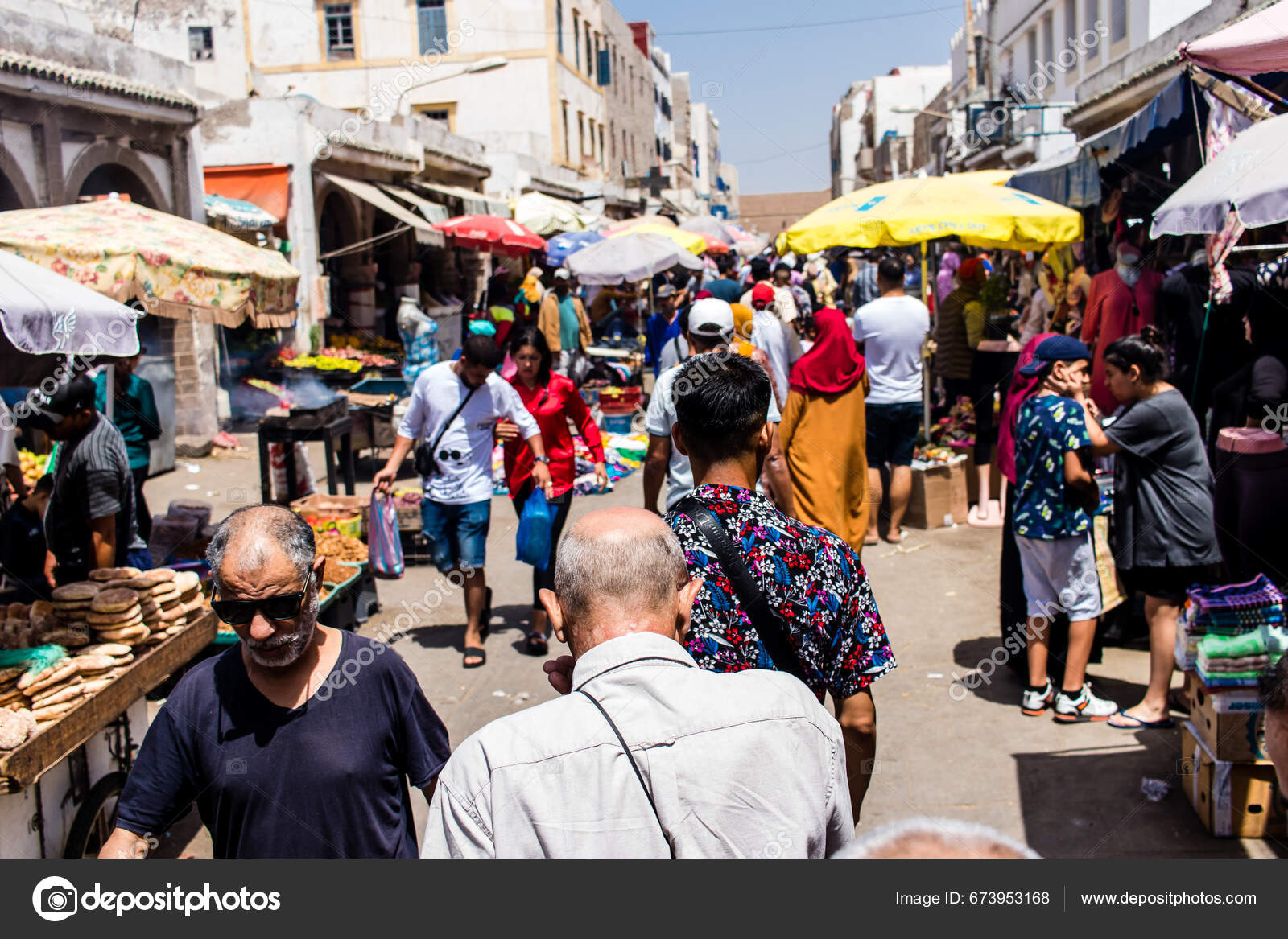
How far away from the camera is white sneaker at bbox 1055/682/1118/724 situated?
16.4 feet

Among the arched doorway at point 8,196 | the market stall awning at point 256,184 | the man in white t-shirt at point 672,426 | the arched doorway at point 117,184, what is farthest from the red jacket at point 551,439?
the market stall awning at point 256,184

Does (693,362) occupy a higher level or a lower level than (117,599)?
higher

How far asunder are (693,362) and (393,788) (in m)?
1.50

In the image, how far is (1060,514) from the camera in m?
4.81

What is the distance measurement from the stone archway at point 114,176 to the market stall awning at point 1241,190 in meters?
10.7

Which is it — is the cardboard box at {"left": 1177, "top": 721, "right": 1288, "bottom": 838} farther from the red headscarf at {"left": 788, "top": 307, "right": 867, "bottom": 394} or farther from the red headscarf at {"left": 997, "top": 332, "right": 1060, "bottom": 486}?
the red headscarf at {"left": 788, "top": 307, "right": 867, "bottom": 394}

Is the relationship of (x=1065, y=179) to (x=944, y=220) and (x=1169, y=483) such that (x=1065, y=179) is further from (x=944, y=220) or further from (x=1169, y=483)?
(x=1169, y=483)

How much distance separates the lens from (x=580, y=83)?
3834 cm

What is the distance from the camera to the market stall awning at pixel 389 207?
1673cm

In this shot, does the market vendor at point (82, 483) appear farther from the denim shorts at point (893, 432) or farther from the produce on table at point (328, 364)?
→ the produce on table at point (328, 364)

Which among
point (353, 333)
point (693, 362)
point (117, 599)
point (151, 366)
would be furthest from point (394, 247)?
point (693, 362)

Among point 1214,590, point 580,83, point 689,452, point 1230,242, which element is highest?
point 580,83

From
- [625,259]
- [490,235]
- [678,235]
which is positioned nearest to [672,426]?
[625,259]

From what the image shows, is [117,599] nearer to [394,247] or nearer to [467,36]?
[394,247]
